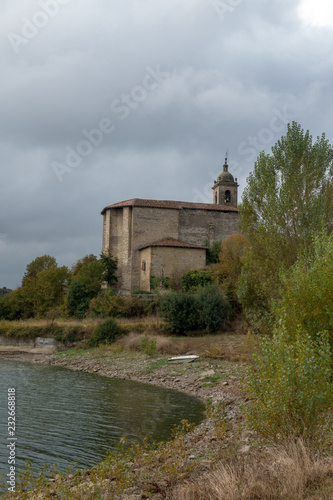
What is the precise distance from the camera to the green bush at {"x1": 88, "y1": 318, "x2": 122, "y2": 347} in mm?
30178

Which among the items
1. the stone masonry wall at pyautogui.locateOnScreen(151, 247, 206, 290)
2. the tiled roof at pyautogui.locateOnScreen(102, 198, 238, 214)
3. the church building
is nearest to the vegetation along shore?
the stone masonry wall at pyautogui.locateOnScreen(151, 247, 206, 290)

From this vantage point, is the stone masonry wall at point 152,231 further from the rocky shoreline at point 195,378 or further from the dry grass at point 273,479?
the dry grass at point 273,479

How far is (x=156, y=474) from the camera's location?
21.5 feet

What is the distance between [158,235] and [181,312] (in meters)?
17.6

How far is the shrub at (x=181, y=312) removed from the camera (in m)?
29.9

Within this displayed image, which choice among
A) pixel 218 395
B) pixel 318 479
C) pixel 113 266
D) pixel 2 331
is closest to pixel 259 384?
pixel 318 479

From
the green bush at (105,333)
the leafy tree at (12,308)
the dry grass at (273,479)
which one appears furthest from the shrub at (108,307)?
the dry grass at (273,479)

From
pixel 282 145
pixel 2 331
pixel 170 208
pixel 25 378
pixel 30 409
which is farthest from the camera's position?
pixel 170 208

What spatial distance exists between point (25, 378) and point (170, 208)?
30327mm

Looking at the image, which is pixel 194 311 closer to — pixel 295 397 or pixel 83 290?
pixel 83 290

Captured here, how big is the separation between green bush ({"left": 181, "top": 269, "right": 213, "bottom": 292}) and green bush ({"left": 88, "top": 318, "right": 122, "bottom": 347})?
8458mm

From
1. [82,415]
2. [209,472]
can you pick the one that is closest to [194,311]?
[82,415]

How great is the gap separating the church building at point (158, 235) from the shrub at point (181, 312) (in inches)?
387

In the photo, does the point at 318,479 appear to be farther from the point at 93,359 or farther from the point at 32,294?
the point at 32,294
